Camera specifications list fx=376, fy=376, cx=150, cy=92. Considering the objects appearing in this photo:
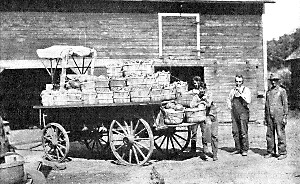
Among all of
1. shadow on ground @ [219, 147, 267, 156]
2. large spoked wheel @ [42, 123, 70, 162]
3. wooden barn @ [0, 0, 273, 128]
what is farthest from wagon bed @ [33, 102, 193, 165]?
wooden barn @ [0, 0, 273, 128]

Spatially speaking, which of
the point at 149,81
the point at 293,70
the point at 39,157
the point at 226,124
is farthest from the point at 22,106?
the point at 293,70

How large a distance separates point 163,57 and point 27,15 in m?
5.81

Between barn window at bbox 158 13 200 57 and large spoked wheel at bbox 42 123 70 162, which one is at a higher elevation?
barn window at bbox 158 13 200 57

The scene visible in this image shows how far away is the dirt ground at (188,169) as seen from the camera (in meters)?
7.17

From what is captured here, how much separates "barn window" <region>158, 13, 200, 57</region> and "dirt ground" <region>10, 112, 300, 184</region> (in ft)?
20.9

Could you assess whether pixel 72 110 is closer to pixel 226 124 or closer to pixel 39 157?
pixel 39 157

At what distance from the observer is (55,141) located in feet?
30.0

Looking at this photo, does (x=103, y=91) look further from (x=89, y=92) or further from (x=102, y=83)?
(x=89, y=92)

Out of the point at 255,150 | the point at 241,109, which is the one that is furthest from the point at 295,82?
the point at 241,109

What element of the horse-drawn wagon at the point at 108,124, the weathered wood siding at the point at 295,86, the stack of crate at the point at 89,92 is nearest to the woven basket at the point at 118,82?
the horse-drawn wagon at the point at 108,124

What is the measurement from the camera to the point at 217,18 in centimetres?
1670

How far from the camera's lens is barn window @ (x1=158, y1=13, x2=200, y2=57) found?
16.2 metres

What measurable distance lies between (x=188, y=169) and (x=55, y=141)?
3.32 meters

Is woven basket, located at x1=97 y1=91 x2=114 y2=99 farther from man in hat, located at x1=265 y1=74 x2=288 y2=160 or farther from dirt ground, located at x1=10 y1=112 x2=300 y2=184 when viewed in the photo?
man in hat, located at x1=265 y1=74 x2=288 y2=160
